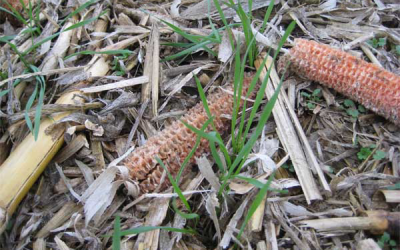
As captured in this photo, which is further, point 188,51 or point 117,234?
point 188,51

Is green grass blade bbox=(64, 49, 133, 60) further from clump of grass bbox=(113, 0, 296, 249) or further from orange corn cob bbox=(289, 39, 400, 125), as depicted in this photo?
orange corn cob bbox=(289, 39, 400, 125)

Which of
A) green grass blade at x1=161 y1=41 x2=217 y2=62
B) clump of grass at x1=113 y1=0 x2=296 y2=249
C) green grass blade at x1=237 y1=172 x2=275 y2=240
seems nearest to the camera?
green grass blade at x1=237 y1=172 x2=275 y2=240

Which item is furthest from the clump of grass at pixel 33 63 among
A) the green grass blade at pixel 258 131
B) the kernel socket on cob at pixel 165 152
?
the green grass blade at pixel 258 131

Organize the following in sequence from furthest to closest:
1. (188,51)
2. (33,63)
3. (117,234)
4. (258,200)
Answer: (33,63) → (188,51) → (258,200) → (117,234)

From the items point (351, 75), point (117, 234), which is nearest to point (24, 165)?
point (117, 234)

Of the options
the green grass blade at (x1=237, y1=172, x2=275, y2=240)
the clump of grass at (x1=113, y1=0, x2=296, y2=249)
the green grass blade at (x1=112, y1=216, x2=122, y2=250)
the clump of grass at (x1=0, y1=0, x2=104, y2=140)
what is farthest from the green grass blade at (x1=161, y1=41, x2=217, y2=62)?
the green grass blade at (x1=112, y1=216, x2=122, y2=250)

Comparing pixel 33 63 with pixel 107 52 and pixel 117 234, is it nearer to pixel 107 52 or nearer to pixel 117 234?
pixel 107 52

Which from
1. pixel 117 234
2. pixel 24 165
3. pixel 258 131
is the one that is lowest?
pixel 24 165

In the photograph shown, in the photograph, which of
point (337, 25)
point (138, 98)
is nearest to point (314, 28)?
point (337, 25)
